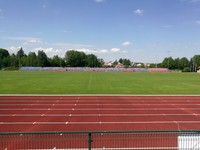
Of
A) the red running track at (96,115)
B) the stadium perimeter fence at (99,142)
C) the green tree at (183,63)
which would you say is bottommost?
the red running track at (96,115)

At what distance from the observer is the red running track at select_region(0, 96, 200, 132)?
1251cm

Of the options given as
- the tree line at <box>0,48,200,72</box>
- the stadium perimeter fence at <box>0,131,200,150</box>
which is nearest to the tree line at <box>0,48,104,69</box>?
the tree line at <box>0,48,200,72</box>

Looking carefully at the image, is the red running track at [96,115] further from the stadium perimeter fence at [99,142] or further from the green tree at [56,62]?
the green tree at [56,62]

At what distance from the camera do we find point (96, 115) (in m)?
14.9

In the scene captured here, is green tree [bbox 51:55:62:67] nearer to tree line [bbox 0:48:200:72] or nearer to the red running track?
tree line [bbox 0:48:200:72]

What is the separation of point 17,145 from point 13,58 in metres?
143

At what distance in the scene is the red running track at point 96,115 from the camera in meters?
12.5

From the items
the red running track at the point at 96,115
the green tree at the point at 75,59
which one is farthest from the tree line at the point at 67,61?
the red running track at the point at 96,115

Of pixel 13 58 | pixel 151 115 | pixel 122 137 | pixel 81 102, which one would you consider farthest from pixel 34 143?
pixel 13 58

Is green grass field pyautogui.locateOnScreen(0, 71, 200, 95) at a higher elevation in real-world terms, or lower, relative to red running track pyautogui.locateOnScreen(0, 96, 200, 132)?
higher

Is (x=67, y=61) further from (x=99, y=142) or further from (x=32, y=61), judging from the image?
(x=99, y=142)

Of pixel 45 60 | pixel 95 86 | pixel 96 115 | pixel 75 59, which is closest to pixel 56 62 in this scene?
pixel 45 60

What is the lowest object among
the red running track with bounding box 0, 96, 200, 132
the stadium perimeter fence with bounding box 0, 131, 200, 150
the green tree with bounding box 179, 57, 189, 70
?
the red running track with bounding box 0, 96, 200, 132

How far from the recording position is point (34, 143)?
884cm
